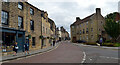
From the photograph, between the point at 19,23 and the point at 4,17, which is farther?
the point at 19,23

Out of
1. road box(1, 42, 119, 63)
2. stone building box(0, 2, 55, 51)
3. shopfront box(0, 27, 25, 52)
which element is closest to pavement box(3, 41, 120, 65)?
road box(1, 42, 119, 63)

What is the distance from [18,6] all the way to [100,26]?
34584 mm

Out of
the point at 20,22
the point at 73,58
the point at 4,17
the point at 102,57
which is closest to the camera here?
the point at 73,58

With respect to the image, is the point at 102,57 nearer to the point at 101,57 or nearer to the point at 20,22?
the point at 101,57

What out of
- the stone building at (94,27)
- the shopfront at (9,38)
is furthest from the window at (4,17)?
the stone building at (94,27)

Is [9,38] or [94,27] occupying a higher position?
[94,27]

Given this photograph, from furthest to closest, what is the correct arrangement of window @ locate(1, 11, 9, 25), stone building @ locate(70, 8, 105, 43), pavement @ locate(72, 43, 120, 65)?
1. stone building @ locate(70, 8, 105, 43)
2. window @ locate(1, 11, 9, 25)
3. pavement @ locate(72, 43, 120, 65)

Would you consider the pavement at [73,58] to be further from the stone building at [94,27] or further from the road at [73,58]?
the stone building at [94,27]

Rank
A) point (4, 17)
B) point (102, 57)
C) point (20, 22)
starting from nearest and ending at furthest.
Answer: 1. point (102, 57)
2. point (4, 17)
3. point (20, 22)

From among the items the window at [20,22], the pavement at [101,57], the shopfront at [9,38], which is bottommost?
the pavement at [101,57]

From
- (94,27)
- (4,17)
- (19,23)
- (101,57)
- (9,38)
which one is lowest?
(101,57)

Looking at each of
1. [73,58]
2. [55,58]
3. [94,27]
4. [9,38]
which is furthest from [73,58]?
[94,27]

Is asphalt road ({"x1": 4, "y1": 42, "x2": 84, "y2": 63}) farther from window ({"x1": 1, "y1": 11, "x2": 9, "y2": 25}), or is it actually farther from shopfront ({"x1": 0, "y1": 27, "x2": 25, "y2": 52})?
window ({"x1": 1, "y1": 11, "x2": 9, "y2": 25})

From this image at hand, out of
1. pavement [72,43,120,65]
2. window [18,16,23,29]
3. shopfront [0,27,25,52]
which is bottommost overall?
pavement [72,43,120,65]
